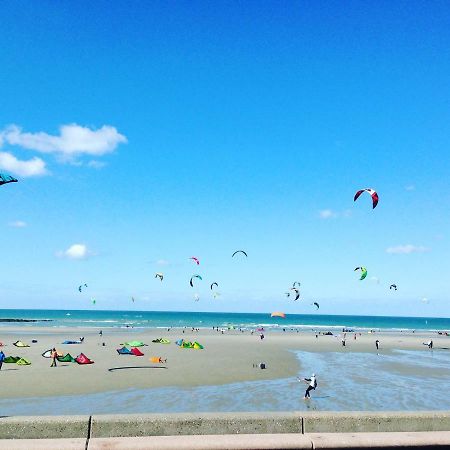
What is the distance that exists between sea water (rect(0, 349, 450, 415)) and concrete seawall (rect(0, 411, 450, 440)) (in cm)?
1333

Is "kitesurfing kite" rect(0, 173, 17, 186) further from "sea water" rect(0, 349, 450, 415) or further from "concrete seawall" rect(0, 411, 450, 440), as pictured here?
"sea water" rect(0, 349, 450, 415)

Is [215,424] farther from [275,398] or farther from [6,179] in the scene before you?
[275,398]

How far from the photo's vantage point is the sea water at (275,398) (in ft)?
59.4

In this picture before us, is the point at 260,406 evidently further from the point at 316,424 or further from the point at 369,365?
the point at 369,365

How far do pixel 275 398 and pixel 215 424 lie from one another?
17.0 metres

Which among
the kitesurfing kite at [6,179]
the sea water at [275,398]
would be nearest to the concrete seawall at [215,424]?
the kitesurfing kite at [6,179]

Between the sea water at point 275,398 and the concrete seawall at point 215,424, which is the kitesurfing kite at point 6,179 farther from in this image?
the sea water at point 275,398

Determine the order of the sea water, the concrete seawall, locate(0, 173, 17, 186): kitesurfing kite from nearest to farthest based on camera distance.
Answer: the concrete seawall, locate(0, 173, 17, 186): kitesurfing kite, the sea water

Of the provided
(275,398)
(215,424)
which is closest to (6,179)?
(215,424)

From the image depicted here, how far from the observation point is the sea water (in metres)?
18.1

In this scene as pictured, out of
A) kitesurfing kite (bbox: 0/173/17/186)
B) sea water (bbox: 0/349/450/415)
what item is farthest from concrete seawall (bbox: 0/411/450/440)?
sea water (bbox: 0/349/450/415)

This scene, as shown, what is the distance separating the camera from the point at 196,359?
3650 centimetres

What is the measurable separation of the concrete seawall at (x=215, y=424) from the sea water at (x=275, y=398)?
Result: 13325 millimetres

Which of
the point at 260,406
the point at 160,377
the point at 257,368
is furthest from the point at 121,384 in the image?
the point at 257,368
